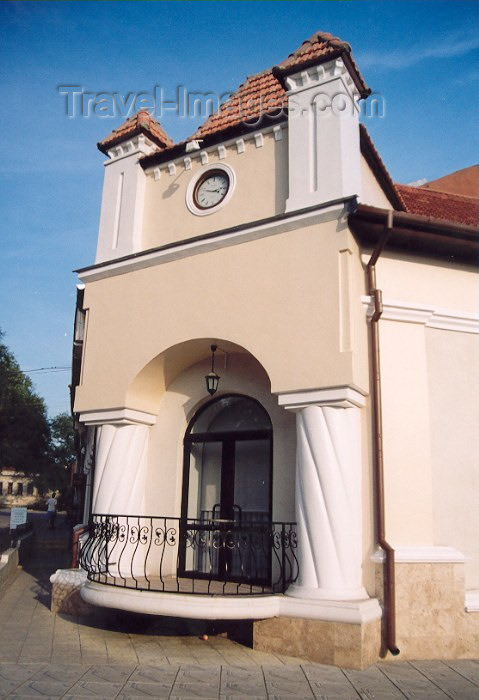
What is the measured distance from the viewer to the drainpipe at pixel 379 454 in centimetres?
655

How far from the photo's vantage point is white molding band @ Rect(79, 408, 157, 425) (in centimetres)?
886

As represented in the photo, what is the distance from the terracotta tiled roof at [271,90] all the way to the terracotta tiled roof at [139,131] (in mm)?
580

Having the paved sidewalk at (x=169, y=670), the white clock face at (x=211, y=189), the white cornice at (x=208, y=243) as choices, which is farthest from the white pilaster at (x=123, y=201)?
the paved sidewalk at (x=169, y=670)

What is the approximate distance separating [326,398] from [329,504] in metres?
1.22

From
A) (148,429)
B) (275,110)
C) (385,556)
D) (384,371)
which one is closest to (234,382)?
(148,429)

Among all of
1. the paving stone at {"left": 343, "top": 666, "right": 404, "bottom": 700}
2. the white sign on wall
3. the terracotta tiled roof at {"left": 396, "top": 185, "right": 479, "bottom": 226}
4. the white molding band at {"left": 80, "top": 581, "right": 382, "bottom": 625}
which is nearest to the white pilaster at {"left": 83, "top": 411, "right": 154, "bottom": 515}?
the white molding band at {"left": 80, "top": 581, "right": 382, "bottom": 625}

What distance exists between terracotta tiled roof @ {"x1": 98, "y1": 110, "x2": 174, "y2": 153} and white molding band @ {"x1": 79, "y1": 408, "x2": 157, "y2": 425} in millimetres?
4690

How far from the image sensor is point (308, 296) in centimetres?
750

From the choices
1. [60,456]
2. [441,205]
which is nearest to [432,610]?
[441,205]

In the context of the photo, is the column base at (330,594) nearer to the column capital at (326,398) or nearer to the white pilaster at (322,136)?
the column capital at (326,398)

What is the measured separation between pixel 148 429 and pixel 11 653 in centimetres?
364

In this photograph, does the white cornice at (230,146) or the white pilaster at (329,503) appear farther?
the white cornice at (230,146)

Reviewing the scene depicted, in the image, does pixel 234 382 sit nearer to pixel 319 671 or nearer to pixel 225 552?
pixel 225 552

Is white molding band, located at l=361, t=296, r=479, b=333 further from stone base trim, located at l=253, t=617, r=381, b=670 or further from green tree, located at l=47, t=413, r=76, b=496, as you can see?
green tree, located at l=47, t=413, r=76, b=496
